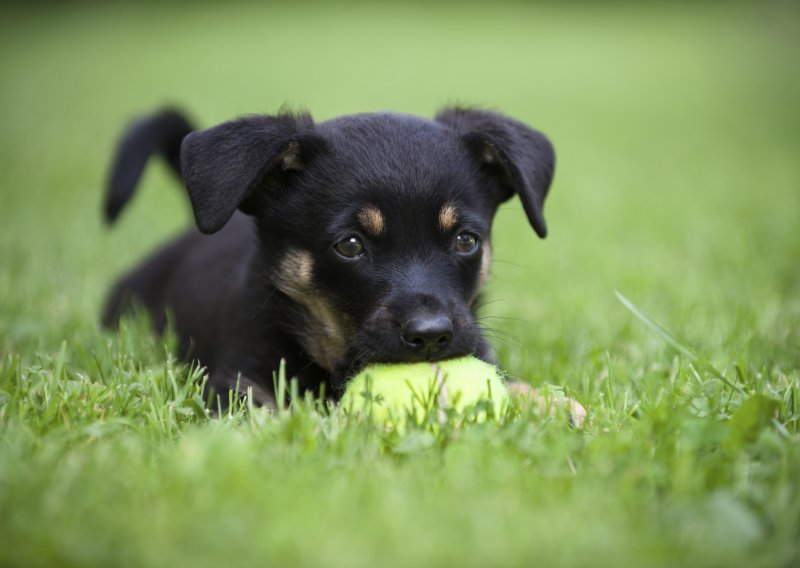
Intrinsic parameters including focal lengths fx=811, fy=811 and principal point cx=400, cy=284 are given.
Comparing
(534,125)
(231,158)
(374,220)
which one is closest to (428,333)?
(374,220)

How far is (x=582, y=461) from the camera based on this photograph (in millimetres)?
1972

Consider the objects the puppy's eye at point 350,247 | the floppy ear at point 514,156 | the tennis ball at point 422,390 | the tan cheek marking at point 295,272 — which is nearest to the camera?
the tennis ball at point 422,390

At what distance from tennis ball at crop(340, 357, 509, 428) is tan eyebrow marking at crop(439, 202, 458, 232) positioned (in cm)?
47

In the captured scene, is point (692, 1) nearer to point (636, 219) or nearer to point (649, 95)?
point (649, 95)

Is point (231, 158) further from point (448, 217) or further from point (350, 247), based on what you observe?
point (448, 217)

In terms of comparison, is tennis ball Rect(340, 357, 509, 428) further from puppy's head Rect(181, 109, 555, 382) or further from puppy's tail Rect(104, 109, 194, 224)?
puppy's tail Rect(104, 109, 194, 224)

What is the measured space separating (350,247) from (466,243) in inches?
16.6

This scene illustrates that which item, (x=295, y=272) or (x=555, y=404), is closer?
(x=555, y=404)

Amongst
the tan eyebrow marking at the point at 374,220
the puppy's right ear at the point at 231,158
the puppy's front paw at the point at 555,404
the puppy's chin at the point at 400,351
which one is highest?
the puppy's right ear at the point at 231,158

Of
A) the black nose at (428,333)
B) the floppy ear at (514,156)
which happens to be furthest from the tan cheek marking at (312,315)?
the floppy ear at (514,156)

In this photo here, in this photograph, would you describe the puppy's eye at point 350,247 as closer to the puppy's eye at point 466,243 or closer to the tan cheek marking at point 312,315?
the tan cheek marking at point 312,315

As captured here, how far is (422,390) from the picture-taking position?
226 centimetres

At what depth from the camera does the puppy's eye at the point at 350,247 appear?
2686mm

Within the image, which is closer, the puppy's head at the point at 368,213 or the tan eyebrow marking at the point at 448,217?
the puppy's head at the point at 368,213
